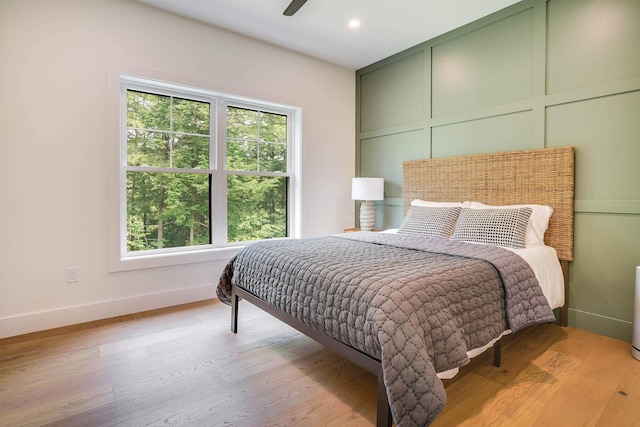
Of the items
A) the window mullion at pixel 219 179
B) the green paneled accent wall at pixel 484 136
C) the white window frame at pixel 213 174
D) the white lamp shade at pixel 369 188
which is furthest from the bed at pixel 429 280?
the window mullion at pixel 219 179

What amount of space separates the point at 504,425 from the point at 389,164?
302cm

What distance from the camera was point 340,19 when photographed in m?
3.12

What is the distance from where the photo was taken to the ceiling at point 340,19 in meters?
2.88

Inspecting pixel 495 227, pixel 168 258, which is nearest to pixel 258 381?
pixel 168 258

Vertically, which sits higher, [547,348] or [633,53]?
[633,53]

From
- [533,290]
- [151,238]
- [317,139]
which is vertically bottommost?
[533,290]

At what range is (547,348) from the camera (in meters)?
2.28

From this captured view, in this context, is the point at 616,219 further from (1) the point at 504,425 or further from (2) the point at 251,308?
(2) the point at 251,308

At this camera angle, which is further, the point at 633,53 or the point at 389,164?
the point at 389,164

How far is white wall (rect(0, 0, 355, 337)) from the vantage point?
2.41 meters

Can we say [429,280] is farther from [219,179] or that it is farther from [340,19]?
[340,19]

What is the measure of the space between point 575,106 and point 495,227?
3.75ft

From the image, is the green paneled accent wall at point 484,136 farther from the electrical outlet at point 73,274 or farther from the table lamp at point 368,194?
the electrical outlet at point 73,274

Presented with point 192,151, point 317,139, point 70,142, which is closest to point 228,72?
point 192,151
